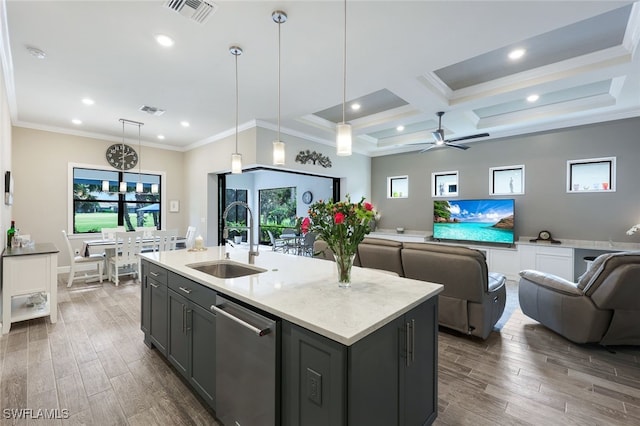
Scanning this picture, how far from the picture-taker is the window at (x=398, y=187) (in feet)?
25.3

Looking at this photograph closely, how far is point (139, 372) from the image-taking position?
2.43 m

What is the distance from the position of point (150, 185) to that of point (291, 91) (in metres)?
4.95

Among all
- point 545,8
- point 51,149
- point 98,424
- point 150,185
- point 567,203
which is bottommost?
point 98,424

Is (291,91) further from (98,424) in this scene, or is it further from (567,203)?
(567,203)

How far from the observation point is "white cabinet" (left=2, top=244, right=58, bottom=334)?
3.16m

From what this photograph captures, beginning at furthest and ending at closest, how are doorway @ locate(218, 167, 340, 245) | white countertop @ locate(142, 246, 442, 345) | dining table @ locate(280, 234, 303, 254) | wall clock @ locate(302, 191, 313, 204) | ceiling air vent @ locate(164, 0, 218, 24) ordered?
wall clock @ locate(302, 191, 313, 204)
doorway @ locate(218, 167, 340, 245)
dining table @ locate(280, 234, 303, 254)
ceiling air vent @ locate(164, 0, 218, 24)
white countertop @ locate(142, 246, 442, 345)

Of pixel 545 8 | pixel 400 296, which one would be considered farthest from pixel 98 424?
pixel 545 8

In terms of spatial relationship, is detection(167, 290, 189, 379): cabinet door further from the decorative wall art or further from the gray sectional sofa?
the decorative wall art

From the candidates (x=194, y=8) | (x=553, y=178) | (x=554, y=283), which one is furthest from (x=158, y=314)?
(x=553, y=178)

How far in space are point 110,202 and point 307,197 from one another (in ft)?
18.9

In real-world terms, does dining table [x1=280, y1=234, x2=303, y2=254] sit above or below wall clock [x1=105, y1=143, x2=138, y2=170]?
below

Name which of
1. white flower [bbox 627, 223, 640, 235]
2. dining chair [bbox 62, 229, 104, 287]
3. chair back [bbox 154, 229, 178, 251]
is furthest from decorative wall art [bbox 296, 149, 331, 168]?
white flower [bbox 627, 223, 640, 235]

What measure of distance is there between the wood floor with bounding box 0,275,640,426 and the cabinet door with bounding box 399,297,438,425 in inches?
13.7

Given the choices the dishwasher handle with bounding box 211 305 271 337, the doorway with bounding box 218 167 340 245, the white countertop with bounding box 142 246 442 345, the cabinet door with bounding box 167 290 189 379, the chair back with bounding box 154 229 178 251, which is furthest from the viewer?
the doorway with bounding box 218 167 340 245
